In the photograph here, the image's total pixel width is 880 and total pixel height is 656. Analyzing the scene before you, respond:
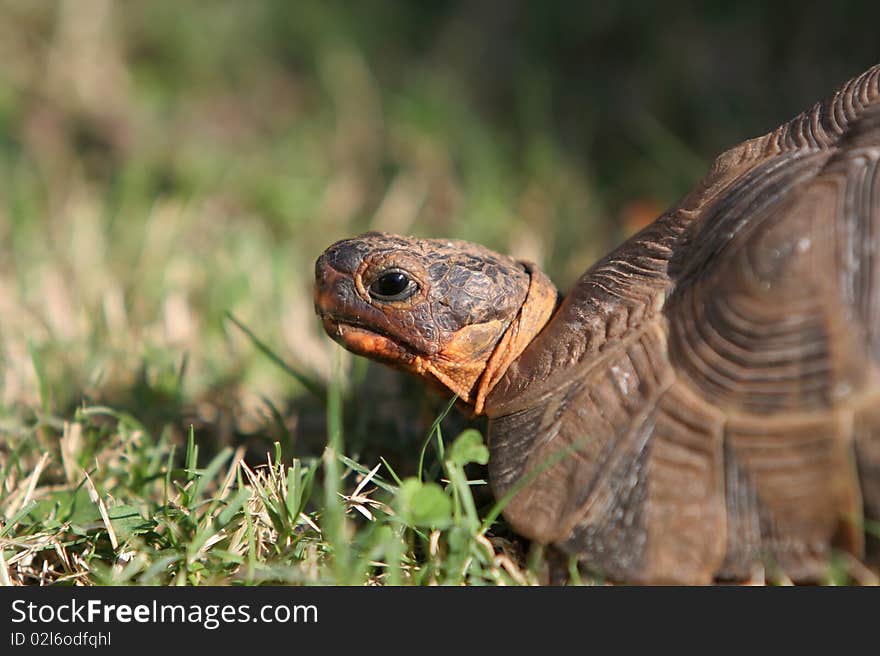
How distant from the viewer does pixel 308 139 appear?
561cm

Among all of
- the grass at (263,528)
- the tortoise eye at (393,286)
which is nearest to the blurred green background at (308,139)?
the grass at (263,528)

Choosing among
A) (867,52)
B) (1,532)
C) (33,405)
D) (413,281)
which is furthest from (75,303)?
(867,52)

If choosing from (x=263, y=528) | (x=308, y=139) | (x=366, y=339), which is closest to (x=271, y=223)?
(x=308, y=139)

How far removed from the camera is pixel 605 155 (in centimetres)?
538

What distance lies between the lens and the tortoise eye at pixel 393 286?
2680 mm

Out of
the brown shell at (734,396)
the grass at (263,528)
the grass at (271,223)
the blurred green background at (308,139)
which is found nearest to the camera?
the brown shell at (734,396)

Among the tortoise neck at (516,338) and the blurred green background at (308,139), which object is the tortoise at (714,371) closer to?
the tortoise neck at (516,338)

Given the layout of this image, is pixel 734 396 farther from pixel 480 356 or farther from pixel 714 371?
pixel 480 356

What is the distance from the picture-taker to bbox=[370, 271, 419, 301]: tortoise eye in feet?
8.79

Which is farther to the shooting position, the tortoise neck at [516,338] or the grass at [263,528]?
the tortoise neck at [516,338]

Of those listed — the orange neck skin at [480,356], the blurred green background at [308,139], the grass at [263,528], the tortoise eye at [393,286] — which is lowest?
the grass at [263,528]

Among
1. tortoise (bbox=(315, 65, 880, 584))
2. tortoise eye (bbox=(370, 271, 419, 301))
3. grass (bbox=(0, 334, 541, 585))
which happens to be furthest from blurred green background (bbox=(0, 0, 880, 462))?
tortoise (bbox=(315, 65, 880, 584))

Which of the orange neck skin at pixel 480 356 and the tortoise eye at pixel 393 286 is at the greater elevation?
the tortoise eye at pixel 393 286
